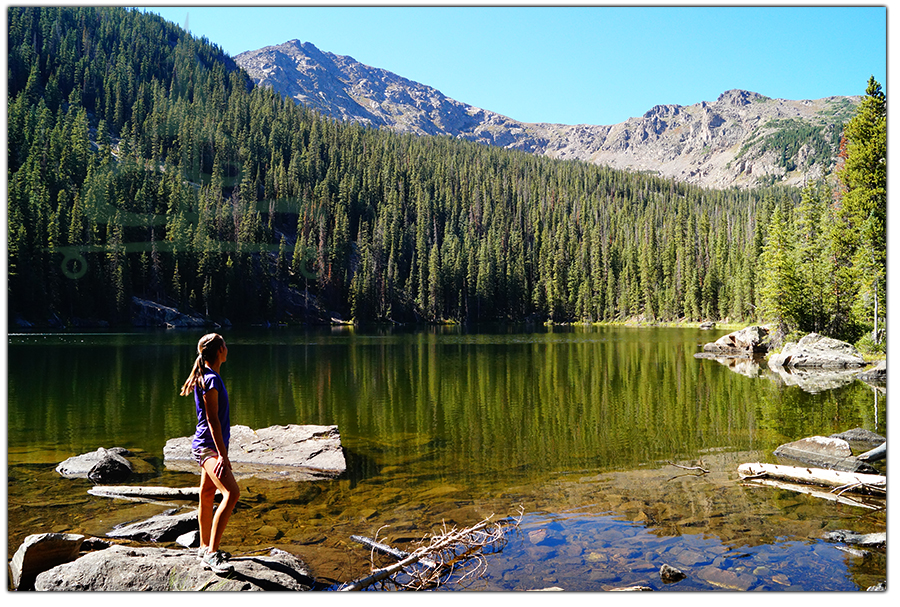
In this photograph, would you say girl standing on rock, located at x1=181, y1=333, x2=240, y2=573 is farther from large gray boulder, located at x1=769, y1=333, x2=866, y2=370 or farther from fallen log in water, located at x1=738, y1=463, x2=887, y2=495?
large gray boulder, located at x1=769, y1=333, x2=866, y2=370

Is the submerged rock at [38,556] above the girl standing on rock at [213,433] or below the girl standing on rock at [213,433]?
below

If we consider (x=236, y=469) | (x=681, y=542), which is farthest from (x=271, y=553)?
(x=236, y=469)

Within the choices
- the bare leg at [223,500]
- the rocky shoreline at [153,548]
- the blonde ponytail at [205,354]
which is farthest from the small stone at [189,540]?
the blonde ponytail at [205,354]

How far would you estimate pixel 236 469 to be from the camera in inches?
505

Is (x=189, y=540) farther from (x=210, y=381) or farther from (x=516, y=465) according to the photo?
(x=516, y=465)

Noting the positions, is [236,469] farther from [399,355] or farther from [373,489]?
[399,355]

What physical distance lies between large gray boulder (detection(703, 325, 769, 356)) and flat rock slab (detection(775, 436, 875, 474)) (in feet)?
109

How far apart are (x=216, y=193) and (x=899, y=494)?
11993 centimetres

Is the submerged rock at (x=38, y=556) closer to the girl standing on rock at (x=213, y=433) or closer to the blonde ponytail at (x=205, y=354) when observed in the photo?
the girl standing on rock at (x=213, y=433)

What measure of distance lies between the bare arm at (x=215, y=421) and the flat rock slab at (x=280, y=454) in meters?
6.33

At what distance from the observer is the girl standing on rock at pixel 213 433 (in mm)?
5957

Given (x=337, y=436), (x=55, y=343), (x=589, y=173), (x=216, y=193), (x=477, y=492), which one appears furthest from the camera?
(x=589, y=173)

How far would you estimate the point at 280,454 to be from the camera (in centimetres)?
1356

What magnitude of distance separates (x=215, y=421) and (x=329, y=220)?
12709cm
